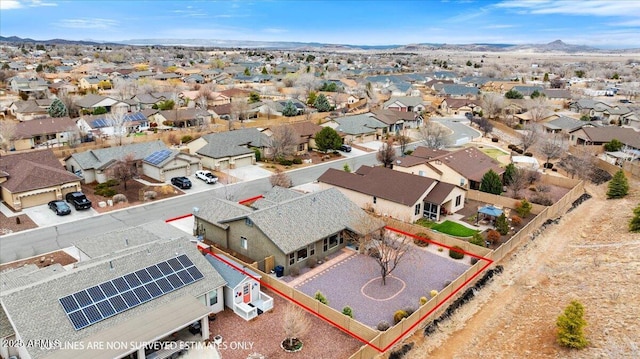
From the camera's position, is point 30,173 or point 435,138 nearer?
point 30,173

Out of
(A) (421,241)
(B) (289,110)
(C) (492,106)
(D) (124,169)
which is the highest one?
(C) (492,106)

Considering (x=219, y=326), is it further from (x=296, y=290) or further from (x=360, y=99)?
(x=360, y=99)

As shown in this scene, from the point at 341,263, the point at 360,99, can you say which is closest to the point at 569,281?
the point at 341,263

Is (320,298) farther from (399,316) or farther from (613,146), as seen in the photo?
(613,146)

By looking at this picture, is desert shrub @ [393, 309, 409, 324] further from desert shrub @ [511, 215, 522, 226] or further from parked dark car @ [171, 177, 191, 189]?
parked dark car @ [171, 177, 191, 189]

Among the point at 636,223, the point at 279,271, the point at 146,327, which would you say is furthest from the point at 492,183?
the point at 146,327

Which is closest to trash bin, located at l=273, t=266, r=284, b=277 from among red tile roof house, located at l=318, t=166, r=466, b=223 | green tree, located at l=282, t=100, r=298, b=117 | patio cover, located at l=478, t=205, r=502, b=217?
red tile roof house, located at l=318, t=166, r=466, b=223
